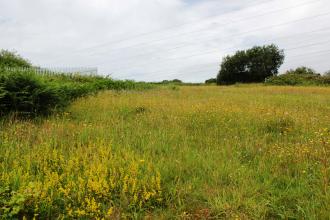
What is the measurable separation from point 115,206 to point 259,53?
5329 cm

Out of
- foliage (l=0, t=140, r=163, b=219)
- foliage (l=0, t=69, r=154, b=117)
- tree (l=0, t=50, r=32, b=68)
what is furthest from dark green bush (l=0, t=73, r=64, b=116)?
tree (l=0, t=50, r=32, b=68)

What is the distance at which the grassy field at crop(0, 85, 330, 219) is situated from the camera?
12.2 feet

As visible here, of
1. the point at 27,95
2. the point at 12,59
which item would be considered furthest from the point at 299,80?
the point at 27,95

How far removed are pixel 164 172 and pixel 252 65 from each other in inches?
2021

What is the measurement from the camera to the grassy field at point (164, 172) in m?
3.72

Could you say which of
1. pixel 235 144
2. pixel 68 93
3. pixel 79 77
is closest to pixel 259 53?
pixel 79 77

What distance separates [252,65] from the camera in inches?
2109

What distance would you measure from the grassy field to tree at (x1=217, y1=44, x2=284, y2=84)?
157 ft

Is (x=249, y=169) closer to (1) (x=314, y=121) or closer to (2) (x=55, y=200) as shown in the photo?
(2) (x=55, y=200)

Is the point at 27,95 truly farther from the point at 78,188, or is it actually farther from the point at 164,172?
the point at 164,172

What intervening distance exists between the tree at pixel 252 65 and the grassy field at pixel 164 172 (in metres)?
47.7

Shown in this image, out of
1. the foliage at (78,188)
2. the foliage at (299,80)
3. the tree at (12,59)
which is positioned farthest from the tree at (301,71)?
the foliage at (78,188)

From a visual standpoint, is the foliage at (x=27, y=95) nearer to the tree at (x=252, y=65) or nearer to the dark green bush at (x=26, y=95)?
the dark green bush at (x=26, y=95)

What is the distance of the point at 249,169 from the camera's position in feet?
15.7
